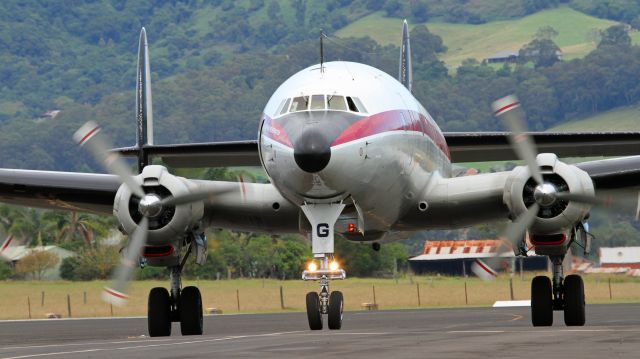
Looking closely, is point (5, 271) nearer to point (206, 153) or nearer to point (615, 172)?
point (206, 153)

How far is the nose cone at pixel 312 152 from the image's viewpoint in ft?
76.6

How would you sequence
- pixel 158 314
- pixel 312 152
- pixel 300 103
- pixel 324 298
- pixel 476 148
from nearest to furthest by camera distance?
1. pixel 312 152
2. pixel 324 298
3. pixel 300 103
4. pixel 158 314
5. pixel 476 148

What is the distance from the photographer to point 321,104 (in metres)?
24.5

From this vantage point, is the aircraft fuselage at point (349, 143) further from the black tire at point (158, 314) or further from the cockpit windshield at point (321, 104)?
the black tire at point (158, 314)

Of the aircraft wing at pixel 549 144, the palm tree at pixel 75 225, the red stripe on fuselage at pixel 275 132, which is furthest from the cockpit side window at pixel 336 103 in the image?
the palm tree at pixel 75 225

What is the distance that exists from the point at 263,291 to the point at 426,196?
44065 mm

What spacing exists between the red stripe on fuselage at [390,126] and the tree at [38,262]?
187 feet

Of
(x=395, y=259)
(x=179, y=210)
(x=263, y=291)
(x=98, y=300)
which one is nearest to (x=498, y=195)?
(x=179, y=210)

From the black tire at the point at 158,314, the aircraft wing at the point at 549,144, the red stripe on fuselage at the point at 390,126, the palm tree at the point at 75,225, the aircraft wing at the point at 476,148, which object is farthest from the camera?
the palm tree at the point at 75,225

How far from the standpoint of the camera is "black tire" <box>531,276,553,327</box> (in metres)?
26.8

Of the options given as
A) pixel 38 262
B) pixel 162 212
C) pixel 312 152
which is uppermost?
pixel 38 262

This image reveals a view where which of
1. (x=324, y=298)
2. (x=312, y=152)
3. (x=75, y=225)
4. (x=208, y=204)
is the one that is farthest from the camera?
(x=75, y=225)

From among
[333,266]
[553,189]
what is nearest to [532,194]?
[553,189]

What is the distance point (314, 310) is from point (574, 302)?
18.3 feet
